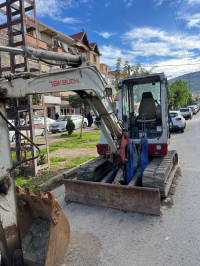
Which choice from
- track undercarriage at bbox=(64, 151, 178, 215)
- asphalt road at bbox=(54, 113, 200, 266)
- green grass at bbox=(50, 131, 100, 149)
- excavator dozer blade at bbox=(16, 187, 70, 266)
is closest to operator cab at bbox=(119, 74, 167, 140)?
track undercarriage at bbox=(64, 151, 178, 215)

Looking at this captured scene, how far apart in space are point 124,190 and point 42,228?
1624 mm

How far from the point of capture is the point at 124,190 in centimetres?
412

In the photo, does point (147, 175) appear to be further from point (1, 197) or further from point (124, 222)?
point (1, 197)

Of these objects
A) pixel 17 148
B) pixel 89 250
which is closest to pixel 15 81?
pixel 89 250

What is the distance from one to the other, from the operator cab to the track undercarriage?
134 cm

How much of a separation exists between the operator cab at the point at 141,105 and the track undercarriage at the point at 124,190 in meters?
1.34

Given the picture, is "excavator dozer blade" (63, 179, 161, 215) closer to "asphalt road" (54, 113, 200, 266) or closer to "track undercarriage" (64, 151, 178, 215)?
"track undercarriage" (64, 151, 178, 215)

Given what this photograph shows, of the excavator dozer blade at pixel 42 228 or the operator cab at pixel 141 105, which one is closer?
the excavator dozer blade at pixel 42 228

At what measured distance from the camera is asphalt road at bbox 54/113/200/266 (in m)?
2.92

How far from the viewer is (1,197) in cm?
241

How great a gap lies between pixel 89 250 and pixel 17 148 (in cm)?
430

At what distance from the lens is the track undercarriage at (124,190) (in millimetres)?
3974

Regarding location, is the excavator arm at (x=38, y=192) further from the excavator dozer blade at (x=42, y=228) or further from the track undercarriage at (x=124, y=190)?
the track undercarriage at (x=124, y=190)

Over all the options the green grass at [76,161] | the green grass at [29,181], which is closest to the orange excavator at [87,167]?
the green grass at [29,181]
